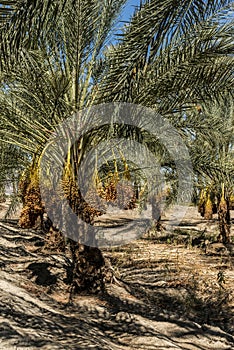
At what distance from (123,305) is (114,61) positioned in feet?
11.9

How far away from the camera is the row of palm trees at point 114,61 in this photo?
3.56 metres

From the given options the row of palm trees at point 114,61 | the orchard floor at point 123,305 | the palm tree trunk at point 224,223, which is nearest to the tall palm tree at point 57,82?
the row of palm trees at point 114,61

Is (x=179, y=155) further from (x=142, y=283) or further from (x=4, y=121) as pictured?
(x=4, y=121)

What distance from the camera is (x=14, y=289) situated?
5.58 meters

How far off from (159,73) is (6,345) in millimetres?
3686

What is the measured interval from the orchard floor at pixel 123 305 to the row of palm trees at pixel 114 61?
42.4 inches

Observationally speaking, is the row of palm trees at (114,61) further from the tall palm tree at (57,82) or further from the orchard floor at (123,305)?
the orchard floor at (123,305)

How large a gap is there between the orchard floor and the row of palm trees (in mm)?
1077

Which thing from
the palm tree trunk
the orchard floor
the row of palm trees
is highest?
the row of palm trees

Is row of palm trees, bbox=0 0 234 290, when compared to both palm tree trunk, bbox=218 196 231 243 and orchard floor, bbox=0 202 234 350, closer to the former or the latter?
orchard floor, bbox=0 202 234 350

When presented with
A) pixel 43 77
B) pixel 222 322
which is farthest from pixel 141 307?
pixel 43 77

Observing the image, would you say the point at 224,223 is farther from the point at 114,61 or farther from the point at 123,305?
the point at 114,61

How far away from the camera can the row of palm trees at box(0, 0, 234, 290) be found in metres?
3.56

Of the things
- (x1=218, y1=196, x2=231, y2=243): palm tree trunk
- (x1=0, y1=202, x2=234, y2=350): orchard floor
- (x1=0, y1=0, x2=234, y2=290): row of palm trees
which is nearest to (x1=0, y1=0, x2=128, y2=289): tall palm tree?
(x1=0, y1=0, x2=234, y2=290): row of palm trees
